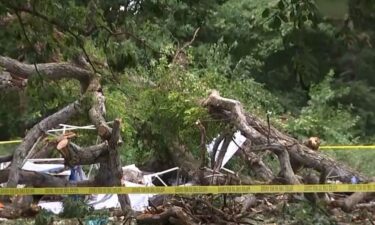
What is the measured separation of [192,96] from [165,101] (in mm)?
329

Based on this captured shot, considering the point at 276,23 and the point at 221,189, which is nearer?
the point at 276,23

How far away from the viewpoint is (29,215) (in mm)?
7578

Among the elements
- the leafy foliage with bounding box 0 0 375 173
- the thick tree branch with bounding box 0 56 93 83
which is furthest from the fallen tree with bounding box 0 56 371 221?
the leafy foliage with bounding box 0 0 375 173

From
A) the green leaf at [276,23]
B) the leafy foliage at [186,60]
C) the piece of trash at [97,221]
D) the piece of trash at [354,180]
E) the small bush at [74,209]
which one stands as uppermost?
the leafy foliage at [186,60]

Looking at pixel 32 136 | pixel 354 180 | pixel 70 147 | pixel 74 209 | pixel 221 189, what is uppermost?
pixel 32 136

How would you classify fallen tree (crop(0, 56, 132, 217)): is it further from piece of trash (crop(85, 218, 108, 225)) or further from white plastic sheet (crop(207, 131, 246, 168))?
white plastic sheet (crop(207, 131, 246, 168))

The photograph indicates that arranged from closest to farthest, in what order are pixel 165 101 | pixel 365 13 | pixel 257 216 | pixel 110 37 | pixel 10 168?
pixel 365 13 < pixel 110 37 < pixel 257 216 < pixel 10 168 < pixel 165 101

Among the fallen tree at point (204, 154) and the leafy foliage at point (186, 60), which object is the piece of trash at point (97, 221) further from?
the leafy foliage at point (186, 60)

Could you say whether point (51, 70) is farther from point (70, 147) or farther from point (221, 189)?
point (221, 189)

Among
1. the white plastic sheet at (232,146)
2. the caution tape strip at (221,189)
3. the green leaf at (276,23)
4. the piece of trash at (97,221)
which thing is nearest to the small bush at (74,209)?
the piece of trash at (97,221)

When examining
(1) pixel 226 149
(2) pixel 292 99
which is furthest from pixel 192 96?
(2) pixel 292 99

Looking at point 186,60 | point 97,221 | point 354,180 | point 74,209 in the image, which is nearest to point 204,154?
point 97,221

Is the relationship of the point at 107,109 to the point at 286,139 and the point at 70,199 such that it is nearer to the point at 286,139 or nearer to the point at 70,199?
the point at 70,199

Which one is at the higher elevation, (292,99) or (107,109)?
(292,99)
